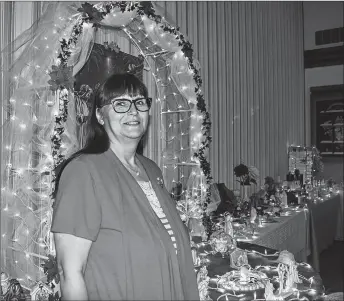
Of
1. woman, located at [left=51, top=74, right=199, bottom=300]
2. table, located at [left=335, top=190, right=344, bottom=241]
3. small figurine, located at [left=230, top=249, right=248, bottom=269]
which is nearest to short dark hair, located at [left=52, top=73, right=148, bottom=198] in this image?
woman, located at [left=51, top=74, right=199, bottom=300]

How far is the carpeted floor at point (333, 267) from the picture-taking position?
4.25m

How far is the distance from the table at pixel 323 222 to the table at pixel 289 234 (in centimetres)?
13

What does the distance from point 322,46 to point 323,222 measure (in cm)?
486

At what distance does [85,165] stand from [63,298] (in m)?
0.48

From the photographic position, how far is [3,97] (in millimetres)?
2521

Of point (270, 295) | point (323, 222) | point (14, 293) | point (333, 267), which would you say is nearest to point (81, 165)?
point (270, 295)

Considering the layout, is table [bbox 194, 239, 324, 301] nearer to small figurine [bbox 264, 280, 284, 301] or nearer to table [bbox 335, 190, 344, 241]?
small figurine [bbox 264, 280, 284, 301]

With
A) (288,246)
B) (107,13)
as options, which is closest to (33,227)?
(107,13)

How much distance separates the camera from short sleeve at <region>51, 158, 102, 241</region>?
1218 millimetres

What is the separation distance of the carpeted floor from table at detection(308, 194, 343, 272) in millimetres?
111

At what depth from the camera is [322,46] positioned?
28.1ft

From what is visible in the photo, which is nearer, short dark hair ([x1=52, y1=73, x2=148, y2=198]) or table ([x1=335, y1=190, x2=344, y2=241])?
short dark hair ([x1=52, y1=73, x2=148, y2=198])

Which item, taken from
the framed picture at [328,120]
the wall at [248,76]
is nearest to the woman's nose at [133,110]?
the wall at [248,76]

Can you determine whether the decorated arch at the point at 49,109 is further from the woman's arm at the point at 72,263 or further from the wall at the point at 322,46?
the wall at the point at 322,46
